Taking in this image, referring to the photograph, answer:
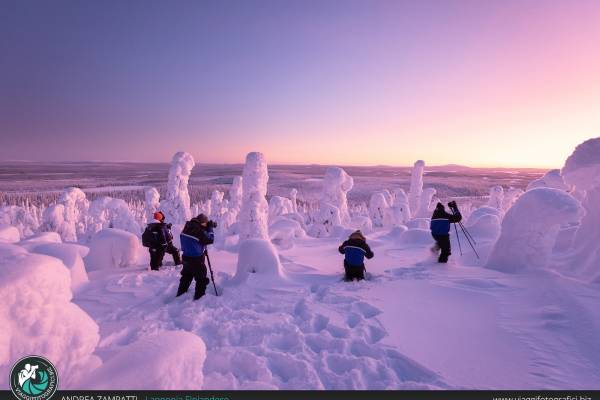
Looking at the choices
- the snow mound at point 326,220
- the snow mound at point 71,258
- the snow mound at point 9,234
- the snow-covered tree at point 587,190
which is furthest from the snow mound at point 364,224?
the snow mound at point 9,234

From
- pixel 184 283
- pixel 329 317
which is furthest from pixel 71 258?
pixel 329 317

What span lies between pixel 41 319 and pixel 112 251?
7505 millimetres

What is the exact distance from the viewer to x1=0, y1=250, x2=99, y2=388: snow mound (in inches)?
87.0

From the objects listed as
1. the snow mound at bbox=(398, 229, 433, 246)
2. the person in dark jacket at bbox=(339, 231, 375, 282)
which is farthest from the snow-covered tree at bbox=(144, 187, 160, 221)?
the person in dark jacket at bbox=(339, 231, 375, 282)

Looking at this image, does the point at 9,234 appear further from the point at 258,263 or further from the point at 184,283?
the point at 258,263

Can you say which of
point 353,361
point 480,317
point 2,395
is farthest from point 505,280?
point 2,395

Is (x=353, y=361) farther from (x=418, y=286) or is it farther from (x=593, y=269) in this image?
(x=593, y=269)

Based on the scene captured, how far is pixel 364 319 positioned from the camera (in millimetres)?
4840

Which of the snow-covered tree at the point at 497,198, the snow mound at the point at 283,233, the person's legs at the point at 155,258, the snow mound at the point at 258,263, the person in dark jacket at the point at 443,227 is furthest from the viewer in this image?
the snow-covered tree at the point at 497,198

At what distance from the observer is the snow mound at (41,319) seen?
87.0 inches

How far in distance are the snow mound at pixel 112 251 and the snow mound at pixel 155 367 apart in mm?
7570

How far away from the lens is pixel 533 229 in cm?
714

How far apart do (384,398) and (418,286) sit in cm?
383

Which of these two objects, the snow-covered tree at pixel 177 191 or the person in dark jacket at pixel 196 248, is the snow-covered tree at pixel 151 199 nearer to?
the snow-covered tree at pixel 177 191
